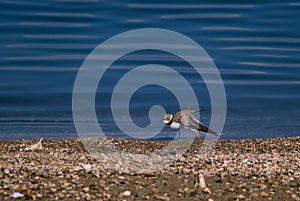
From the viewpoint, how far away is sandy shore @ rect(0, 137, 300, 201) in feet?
24.9

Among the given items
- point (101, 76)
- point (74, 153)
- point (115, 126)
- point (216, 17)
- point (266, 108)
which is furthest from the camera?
point (216, 17)

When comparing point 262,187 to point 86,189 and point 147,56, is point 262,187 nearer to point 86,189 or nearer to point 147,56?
point 86,189

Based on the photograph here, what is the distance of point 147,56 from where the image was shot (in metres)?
20.5

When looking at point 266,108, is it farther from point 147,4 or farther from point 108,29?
point 147,4

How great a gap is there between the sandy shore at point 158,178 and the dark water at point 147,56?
3449 millimetres

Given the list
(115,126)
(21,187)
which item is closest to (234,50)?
(115,126)

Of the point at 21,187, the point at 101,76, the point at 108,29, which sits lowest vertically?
the point at 21,187

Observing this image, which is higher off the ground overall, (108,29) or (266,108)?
(108,29)

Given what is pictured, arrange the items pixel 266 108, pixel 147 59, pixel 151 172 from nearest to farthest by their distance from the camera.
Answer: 1. pixel 151 172
2. pixel 266 108
3. pixel 147 59

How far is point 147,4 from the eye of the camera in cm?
2633

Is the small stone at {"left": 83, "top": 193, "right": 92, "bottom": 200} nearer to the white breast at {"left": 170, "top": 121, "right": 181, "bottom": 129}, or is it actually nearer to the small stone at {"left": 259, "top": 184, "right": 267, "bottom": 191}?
the small stone at {"left": 259, "top": 184, "right": 267, "bottom": 191}

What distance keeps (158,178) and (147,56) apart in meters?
12.6

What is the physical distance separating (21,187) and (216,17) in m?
17.7

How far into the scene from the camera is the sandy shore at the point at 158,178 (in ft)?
24.9
